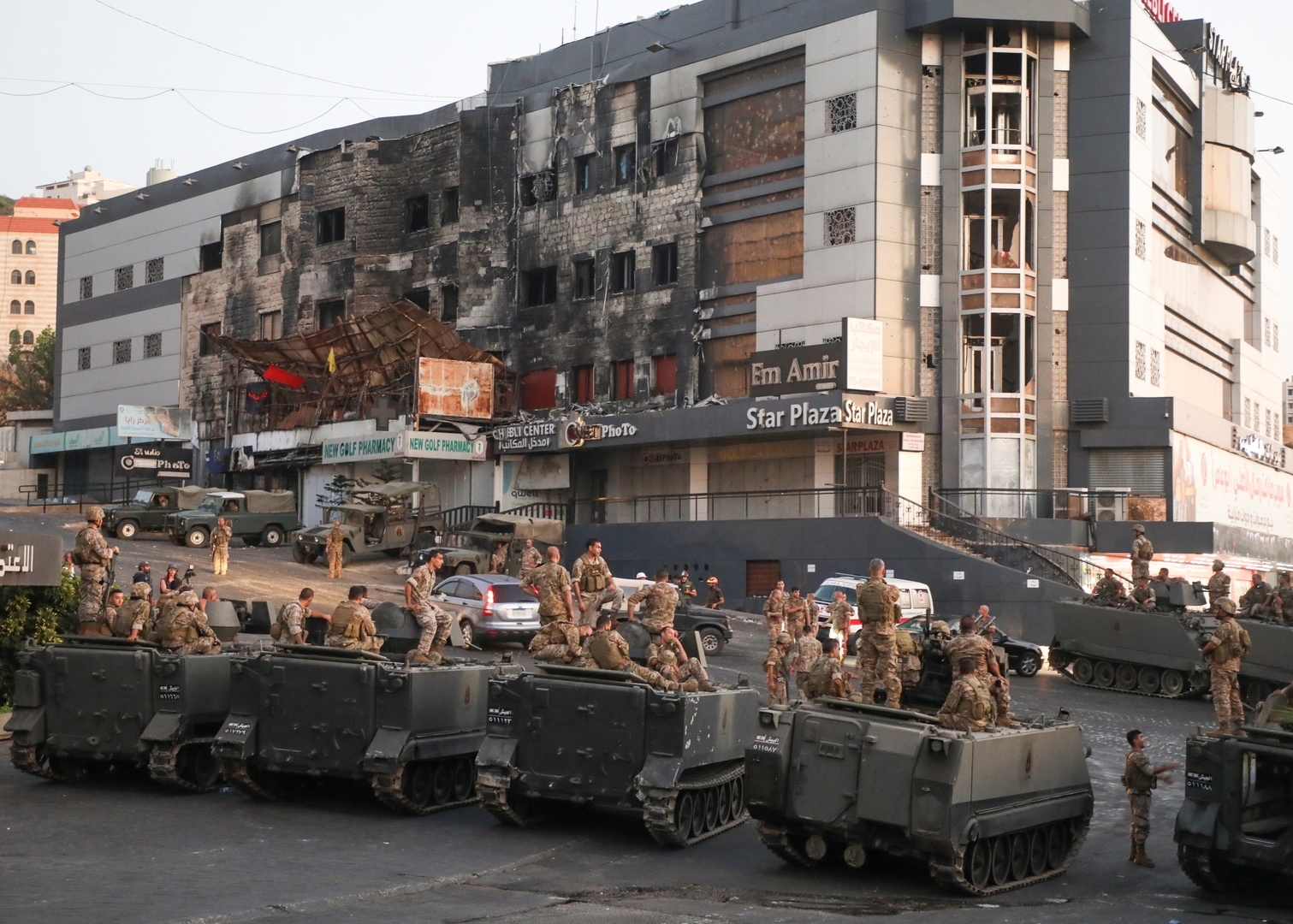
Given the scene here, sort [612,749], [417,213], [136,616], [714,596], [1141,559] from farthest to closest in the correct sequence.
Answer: [417,213], [714,596], [1141,559], [136,616], [612,749]

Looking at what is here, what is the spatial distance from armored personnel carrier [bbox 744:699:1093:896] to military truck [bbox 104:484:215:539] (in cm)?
3737

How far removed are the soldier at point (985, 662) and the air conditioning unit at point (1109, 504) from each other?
28.8 metres

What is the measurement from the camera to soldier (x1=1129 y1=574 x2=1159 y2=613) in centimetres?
2927

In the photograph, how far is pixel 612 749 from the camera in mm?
14883

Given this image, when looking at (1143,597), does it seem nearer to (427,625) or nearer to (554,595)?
(554,595)

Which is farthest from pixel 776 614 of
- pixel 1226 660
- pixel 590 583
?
pixel 1226 660

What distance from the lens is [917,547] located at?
41312 millimetres

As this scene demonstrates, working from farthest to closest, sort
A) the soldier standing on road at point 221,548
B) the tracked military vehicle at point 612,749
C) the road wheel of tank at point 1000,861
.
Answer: the soldier standing on road at point 221,548 → the tracked military vehicle at point 612,749 → the road wheel of tank at point 1000,861

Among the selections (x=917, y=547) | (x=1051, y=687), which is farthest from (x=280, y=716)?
(x=917, y=547)

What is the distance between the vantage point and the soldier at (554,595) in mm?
17516

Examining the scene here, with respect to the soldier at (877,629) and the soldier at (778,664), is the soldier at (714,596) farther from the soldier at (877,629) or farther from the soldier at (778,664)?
the soldier at (877,629)

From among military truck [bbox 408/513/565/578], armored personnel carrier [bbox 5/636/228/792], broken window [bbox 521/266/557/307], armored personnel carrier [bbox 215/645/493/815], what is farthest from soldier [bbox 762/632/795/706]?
broken window [bbox 521/266/557/307]

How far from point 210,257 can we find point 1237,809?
5927 cm

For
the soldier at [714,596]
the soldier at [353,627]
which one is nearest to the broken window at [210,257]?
the soldier at [714,596]
